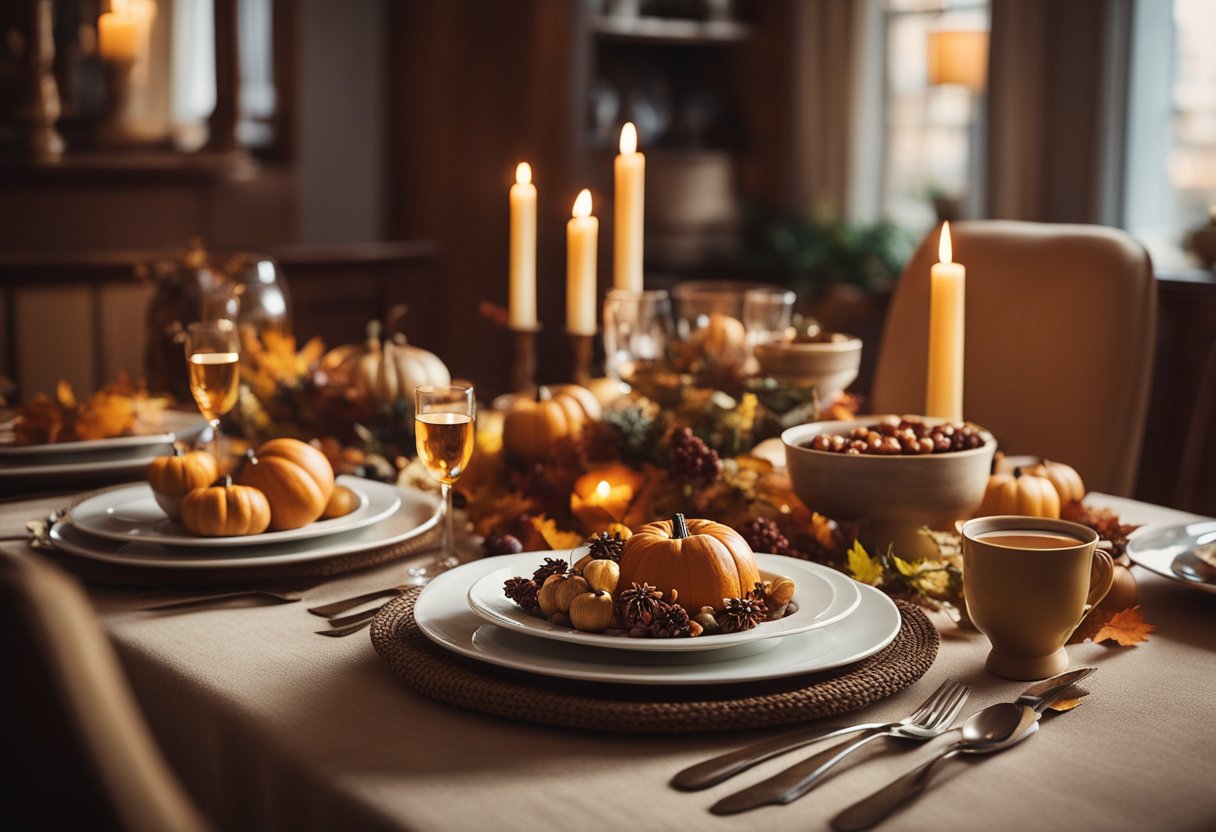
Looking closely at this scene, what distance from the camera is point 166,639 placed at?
3.21ft

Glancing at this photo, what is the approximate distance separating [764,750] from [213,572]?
1.79 ft

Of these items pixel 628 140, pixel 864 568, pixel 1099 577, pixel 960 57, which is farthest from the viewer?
pixel 960 57

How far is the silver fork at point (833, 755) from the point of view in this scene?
2.33 feet

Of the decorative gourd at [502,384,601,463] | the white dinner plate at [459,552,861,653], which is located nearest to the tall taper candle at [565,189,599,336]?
the decorative gourd at [502,384,601,463]

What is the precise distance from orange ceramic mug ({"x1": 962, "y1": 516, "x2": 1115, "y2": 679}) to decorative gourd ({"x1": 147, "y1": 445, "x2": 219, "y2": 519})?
0.66 metres

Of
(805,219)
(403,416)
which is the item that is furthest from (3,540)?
(805,219)

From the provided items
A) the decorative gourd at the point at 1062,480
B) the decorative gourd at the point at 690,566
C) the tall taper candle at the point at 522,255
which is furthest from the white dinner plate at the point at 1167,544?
the tall taper candle at the point at 522,255

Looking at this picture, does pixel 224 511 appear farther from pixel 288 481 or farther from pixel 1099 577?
pixel 1099 577

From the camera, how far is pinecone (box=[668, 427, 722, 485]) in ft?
4.04

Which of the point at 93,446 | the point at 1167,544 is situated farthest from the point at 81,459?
the point at 1167,544

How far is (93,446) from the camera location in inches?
59.4

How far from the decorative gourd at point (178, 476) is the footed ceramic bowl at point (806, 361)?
0.64 meters

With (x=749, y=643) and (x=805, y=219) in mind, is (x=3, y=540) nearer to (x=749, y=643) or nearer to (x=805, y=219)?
(x=749, y=643)

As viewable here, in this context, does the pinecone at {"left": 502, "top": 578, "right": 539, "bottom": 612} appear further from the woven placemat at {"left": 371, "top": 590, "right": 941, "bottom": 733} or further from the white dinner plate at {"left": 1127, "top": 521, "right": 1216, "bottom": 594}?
the white dinner plate at {"left": 1127, "top": 521, "right": 1216, "bottom": 594}
